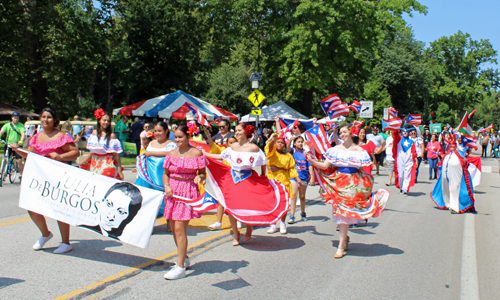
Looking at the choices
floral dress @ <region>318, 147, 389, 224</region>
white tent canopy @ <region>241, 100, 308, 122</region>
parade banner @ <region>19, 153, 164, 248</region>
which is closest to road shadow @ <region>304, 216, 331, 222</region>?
floral dress @ <region>318, 147, 389, 224</region>

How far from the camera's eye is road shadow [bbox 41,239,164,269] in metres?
5.44

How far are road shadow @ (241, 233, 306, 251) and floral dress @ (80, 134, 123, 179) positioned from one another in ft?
7.85

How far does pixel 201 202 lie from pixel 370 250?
2872 mm

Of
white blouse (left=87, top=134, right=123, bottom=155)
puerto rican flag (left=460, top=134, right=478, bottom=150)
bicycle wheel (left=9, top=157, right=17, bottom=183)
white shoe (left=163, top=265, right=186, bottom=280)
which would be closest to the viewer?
white shoe (left=163, top=265, right=186, bottom=280)

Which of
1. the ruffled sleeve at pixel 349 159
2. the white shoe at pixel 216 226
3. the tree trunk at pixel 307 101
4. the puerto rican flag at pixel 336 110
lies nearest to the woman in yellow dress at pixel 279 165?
the white shoe at pixel 216 226

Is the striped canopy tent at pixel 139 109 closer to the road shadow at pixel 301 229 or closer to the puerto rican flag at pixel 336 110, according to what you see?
the puerto rican flag at pixel 336 110

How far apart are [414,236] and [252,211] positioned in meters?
3.11

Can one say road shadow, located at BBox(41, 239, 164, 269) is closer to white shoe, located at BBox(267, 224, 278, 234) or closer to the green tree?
white shoe, located at BBox(267, 224, 278, 234)

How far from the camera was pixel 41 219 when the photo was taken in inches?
223

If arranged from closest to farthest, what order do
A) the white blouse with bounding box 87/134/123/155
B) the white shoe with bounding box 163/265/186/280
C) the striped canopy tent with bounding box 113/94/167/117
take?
the white shoe with bounding box 163/265/186/280, the white blouse with bounding box 87/134/123/155, the striped canopy tent with bounding box 113/94/167/117

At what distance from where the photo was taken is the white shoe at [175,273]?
16.0 feet

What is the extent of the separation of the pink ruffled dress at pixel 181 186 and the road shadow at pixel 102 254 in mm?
865

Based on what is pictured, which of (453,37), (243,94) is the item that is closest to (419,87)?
(453,37)

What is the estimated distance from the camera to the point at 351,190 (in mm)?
6250
